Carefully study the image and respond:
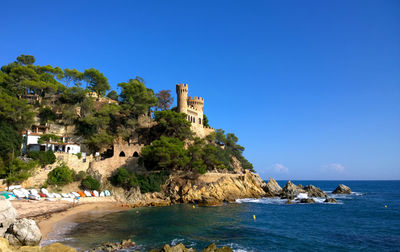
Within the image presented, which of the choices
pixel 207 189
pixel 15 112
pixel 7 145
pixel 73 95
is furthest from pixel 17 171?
pixel 207 189

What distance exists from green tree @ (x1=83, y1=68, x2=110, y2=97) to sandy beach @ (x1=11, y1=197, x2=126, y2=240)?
28.0m

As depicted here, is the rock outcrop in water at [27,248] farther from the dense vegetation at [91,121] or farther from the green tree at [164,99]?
the green tree at [164,99]

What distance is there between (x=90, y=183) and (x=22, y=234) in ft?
63.9

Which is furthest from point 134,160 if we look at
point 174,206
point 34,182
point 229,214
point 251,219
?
point 251,219

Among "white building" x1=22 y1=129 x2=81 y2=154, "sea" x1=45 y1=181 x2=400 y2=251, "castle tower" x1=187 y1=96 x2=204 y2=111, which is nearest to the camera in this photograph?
"sea" x1=45 y1=181 x2=400 y2=251

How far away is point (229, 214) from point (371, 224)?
44.0 feet

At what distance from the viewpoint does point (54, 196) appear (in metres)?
28.0

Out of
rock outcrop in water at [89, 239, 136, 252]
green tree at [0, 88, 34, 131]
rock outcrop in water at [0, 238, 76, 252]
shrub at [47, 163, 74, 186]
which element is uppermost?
green tree at [0, 88, 34, 131]

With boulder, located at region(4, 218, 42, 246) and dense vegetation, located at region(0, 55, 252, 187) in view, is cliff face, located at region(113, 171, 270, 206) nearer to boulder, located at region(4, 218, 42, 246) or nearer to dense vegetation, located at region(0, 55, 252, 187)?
dense vegetation, located at region(0, 55, 252, 187)

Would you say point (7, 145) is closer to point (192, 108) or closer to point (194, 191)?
point (194, 191)

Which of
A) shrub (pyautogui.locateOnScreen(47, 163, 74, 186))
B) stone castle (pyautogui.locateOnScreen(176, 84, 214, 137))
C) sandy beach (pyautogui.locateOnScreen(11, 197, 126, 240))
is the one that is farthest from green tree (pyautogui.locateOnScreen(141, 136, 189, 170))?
stone castle (pyautogui.locateOnScreen(176, 84, 214, 137))

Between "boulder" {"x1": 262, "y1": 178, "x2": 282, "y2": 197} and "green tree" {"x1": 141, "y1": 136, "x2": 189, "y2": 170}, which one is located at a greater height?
"green tree" {"x1": 141, "y1": 136, "x2": 189, "y2": 170}

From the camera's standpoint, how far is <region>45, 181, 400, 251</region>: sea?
1691 centimetres

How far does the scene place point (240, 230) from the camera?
20.5 meters
